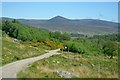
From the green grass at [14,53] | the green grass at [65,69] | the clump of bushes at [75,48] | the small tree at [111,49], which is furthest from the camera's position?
the clump of bushes at [75,48]

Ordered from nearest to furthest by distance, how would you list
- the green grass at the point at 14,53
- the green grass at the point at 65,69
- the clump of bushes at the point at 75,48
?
1. the green grass at the point at 65,69
2. the green grass at the point at 14,53
3. the clump of bushes at the point at 75,48

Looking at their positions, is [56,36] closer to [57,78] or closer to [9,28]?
[9,28]

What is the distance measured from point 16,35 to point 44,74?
6998cm

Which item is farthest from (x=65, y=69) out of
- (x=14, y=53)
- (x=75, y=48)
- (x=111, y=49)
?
(x=75, y=48)

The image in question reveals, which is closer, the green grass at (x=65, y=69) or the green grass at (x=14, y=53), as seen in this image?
the green grass at (x=65, y=69)

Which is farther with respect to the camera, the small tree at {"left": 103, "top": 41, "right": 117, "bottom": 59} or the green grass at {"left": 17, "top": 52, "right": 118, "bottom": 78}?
the small tree at {"left": 103, "top": 41, "right": 117, "bottom": 59}

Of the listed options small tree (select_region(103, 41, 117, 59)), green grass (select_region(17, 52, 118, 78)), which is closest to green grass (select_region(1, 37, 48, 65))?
green grass (select_region(17, 52, 118, 78))

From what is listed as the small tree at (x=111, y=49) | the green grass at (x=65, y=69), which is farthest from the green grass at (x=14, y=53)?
the small tree at (x=111, y=49)

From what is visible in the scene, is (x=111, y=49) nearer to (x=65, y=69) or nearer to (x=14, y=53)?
(x=14, y=53)

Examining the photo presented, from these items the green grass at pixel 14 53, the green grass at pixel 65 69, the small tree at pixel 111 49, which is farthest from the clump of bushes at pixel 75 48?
the green grass at pixel 65 69

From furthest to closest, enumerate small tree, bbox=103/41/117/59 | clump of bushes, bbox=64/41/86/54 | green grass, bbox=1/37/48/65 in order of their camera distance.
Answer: clump of bushes, bbox=64/41/86/54
small tree, bbox=103/41/117/59
green grass, bbox=1/37/48/65

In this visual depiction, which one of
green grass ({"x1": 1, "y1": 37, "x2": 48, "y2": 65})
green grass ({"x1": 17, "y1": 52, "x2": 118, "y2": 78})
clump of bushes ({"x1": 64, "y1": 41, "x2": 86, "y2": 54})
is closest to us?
green grass ({"x1": 17, "y1": 52, "x2": 118, "y2": 78})

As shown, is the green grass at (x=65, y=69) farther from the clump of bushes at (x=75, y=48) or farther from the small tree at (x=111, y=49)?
the clump of bushes at (x=75, y=48)

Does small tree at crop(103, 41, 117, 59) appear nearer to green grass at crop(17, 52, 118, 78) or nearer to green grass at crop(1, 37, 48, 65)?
green grass at crop(1, 37, 48, 65)
